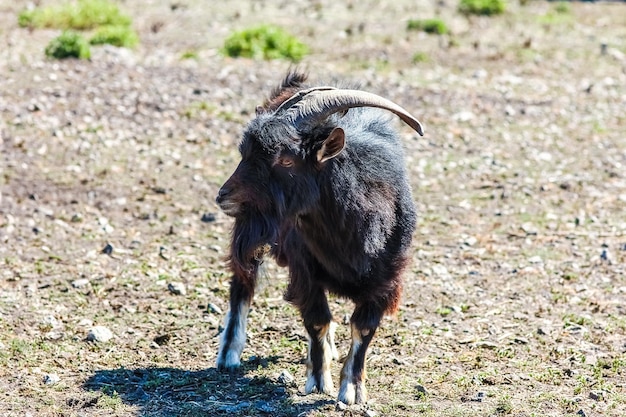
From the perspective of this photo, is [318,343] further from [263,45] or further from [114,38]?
[114,38]

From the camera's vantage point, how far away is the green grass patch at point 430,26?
1783 centimetres

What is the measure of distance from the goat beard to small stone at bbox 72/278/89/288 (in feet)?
6.83

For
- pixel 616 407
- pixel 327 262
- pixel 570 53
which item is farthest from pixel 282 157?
pixel 570 53

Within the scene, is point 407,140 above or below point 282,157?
below

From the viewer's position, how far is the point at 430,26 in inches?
703

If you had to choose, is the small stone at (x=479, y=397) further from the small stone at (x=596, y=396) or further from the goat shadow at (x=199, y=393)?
the goat shadow at (x=199, y=393)

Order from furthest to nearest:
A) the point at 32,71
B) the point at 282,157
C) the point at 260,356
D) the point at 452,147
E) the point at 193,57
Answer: the point at 193,57
the point at 32,71
the point at 452,147
the point at 260,356
the point at 282,157

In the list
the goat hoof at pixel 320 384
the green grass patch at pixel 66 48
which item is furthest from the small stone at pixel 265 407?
the green grass patch at pixel 66 48

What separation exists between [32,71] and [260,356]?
→ 7186 millimetres

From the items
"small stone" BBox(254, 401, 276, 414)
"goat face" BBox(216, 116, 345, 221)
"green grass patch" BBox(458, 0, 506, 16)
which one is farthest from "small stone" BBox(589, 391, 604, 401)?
"green grass patch" BBox(458, 0, 506, 16)

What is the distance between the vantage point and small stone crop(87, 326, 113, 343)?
6.86m

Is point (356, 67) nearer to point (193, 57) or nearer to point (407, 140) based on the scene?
point (193, 57)

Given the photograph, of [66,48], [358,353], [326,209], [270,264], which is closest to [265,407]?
[358,353]

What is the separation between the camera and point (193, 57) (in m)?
14.8
